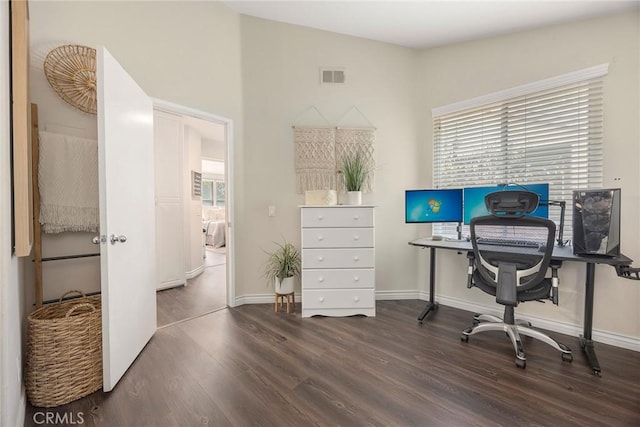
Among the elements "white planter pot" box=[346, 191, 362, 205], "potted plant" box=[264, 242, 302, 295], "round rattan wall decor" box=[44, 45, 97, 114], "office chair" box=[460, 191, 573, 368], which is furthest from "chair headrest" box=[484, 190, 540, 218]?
"round rattan wall decor" box=[44, 45, 97, 114]

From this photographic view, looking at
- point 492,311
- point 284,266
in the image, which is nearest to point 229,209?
point 284,266

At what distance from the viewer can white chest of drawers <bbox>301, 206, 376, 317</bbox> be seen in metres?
2.57

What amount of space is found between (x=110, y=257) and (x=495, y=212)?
2.45m

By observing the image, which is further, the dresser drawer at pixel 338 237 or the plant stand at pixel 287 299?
the plant stand at pixel 287 299

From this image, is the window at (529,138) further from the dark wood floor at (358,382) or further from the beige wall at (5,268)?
the beige wall at (5,268)

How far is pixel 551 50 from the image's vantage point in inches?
92.2

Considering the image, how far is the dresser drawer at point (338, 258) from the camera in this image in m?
2.57

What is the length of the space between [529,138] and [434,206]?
→ 40.3 inches

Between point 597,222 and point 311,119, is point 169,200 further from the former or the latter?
point 597,222

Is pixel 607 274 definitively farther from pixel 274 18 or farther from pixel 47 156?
pixel 47 156

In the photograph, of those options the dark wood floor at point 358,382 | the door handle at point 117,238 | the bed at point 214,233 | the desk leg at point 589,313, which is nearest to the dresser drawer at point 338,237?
the dark wood floor at point 358,382

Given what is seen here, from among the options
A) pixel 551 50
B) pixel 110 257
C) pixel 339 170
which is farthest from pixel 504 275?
pixel 110 257

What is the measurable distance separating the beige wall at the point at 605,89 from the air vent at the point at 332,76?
132 cm

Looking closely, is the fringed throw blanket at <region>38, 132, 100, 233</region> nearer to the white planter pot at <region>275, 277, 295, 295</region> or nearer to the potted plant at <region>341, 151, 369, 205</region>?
the white planter pot at <region>275, 277, 295, 295</region>
